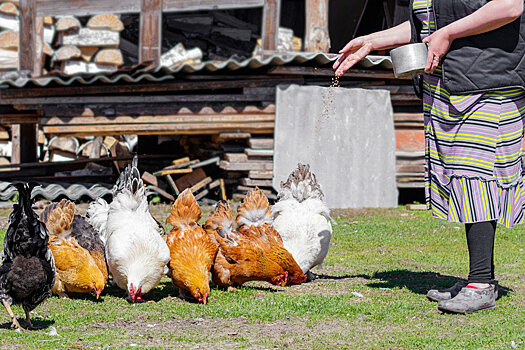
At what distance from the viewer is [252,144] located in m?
13.0

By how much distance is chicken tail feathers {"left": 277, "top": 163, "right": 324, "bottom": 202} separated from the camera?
7242 mm

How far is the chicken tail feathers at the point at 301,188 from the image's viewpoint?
7242mm

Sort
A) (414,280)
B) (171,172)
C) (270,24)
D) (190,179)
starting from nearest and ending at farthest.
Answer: (414,280), (270,24), (171,172), (190,179)

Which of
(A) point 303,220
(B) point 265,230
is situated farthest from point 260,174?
(B) point 265,230

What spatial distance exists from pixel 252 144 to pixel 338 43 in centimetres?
255

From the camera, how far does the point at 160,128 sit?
13.0m

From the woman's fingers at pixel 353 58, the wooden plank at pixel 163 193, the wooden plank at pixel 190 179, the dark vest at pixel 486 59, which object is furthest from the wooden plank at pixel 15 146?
the dark vest at pixel 486 59

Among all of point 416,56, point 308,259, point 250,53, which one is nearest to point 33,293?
point 308,259

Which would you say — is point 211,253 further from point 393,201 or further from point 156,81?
point 393,201

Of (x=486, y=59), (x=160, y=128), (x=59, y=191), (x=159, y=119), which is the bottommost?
(x=59, y=191)

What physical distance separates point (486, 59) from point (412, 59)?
0.54 metres

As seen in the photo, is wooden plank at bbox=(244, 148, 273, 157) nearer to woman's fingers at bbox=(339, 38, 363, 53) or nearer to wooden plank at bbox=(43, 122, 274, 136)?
wooden plank at bbox=(43, 122, 274, 136)

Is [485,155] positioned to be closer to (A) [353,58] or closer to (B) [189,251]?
(A) [353,58]

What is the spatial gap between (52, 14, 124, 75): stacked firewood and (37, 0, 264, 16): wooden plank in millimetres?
3598
